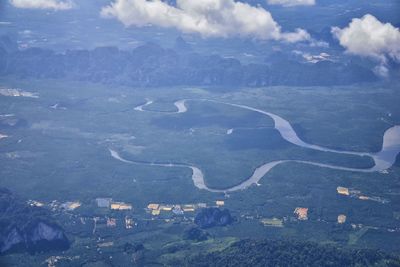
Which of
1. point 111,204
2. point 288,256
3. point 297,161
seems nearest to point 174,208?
point 111,204

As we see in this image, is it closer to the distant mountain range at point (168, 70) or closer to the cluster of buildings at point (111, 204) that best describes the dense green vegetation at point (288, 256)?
the cluster of buildings at point (111, 204)

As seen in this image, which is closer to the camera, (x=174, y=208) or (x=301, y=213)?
(x=301, y=213)

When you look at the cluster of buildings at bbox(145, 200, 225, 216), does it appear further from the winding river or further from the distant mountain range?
the distant mountain range

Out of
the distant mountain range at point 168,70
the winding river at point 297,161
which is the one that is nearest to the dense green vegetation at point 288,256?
the winding river at point 297,161

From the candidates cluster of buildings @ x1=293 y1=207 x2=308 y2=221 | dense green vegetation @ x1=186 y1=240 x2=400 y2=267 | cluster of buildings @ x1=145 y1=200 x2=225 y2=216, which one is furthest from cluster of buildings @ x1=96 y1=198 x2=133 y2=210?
cluster of buildings @ x1=293 y1=207 x2=308 y2=221

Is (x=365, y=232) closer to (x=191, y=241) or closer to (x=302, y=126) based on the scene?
(x=191, y=241)

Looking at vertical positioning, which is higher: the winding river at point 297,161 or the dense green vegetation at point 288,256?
the winding river at point 297,161

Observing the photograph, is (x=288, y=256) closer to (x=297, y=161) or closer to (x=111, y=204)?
(x=111, y=204)

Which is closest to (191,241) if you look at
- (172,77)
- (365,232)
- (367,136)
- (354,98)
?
(365,232)

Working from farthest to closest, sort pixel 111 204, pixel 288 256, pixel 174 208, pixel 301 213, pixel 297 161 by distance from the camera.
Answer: pixel 297 161 → pixel 111 204 → pixel 174 208 → pixel 301 213 → pixel 288 256
